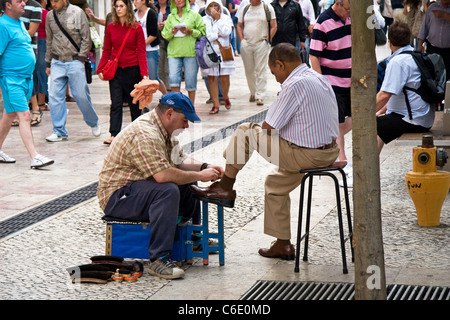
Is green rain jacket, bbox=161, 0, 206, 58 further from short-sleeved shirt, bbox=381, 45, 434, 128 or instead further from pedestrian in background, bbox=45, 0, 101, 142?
short-sleeved shirt, bbox=381, 45, 434, 128

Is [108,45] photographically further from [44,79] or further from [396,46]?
[396,46]

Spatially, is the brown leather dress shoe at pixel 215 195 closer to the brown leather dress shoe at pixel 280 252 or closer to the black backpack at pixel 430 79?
the brown leather dress shoe at pixel 280 252

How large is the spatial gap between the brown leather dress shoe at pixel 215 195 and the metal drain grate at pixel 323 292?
0.65 meters

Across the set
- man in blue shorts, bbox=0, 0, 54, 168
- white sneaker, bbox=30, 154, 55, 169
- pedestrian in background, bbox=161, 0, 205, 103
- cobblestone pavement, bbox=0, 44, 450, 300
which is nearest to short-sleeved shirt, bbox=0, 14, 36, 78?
man in blue shorts, bbox=0, 0, 54, 168

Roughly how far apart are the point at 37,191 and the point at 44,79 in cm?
526

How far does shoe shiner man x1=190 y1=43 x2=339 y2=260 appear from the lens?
575 centimetres

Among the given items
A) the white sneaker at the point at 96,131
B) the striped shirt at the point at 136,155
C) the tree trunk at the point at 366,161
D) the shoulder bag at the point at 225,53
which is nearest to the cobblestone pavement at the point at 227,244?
the striped shirt at the point at 136,155

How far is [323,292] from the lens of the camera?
5281 millimetres

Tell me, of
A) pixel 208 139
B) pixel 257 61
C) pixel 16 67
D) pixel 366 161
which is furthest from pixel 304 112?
pixel 257 61

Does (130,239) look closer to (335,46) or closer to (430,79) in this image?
(430,79)

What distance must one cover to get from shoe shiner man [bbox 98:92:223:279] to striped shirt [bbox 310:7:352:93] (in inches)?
118

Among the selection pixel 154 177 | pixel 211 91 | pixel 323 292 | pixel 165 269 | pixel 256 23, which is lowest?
pixel 323 292

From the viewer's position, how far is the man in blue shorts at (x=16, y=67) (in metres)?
9.10

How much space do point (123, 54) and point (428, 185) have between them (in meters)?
5.05
